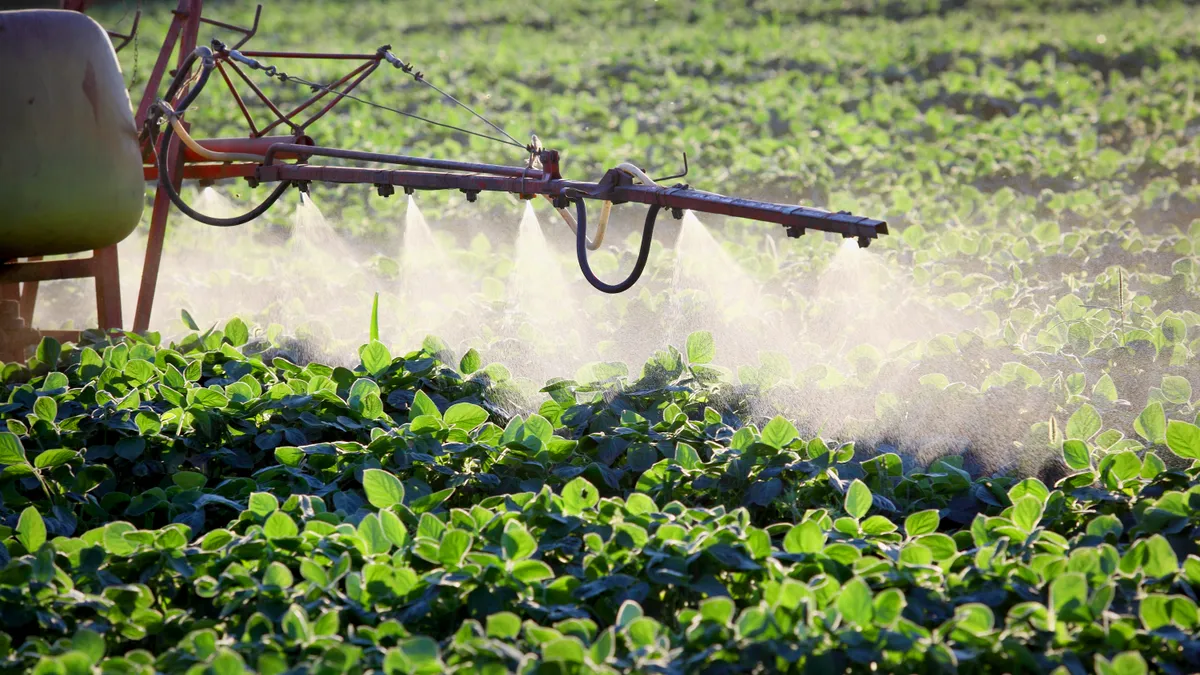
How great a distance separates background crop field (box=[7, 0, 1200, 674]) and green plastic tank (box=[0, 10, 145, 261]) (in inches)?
14.6

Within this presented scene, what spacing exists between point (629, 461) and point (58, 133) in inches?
79.0

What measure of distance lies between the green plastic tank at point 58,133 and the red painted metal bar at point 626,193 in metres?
0.46

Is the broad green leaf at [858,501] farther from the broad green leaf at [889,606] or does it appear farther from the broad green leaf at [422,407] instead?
the broad green leaf at [422,407]

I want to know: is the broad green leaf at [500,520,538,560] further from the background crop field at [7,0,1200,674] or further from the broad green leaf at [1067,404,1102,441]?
the broad green leaf at [1067,404,1102,441]

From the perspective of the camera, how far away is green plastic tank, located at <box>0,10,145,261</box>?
3.21 metres

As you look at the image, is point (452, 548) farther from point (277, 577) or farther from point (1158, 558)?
point (1158, 558)

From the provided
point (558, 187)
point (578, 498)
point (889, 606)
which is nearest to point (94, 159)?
point (558, 187)

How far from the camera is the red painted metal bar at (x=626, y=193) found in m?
2.36

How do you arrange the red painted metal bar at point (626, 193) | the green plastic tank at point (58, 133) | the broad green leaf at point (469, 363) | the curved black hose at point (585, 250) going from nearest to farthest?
the red painted metal bar at point (626, 193)
the curved black hose at point (585, 250)
the broad green leaf at point (469, 363)
the green plastic tank at point (58, 133)

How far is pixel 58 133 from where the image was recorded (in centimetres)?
325

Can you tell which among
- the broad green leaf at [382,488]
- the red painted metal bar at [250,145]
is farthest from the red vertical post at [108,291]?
the broad green leaf at [382,488]

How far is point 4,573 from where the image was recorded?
189 cm

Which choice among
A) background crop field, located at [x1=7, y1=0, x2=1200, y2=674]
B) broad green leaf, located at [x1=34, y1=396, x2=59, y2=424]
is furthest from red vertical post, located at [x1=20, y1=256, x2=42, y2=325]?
broad green leaf, located at [x1=34, y1=396, x2=59, y2=424]

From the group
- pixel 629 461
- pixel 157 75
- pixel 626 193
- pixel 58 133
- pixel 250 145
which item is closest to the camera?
pixel 629 461
